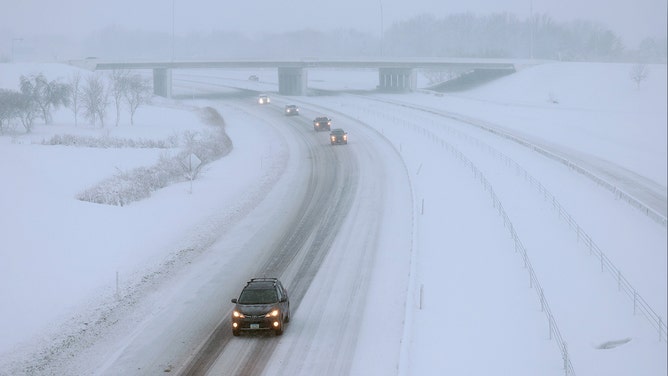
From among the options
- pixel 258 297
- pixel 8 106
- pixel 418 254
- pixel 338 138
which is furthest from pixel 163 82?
pixel 258 297

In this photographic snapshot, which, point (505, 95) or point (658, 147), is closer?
point (658, 147)

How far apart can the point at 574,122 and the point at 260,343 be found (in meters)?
65.5

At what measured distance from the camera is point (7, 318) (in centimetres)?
2489

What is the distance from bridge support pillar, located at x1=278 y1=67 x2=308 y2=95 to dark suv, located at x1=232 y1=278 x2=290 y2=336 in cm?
11376

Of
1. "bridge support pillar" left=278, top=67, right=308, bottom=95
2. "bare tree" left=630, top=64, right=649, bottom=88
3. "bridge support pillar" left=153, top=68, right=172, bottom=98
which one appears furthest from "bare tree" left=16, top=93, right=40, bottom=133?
"bare tree" left=630, top=64, right=649, bottom=88

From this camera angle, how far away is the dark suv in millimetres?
22531

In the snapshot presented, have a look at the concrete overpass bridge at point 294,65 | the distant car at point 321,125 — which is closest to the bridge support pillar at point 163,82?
the concrete overpass bridge at point 294,65

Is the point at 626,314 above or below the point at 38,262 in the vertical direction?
below

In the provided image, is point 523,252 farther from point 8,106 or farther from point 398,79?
point 398,79

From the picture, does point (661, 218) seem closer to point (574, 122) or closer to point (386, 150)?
point (386, 150)

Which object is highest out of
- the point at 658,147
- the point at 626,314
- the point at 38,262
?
the point at 658,147

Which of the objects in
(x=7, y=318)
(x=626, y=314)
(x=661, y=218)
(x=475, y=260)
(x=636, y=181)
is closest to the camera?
(x=7, y=318)

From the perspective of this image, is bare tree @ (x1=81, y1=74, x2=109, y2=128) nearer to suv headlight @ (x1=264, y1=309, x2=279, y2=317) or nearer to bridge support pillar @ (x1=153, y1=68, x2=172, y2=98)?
bridge support pillar @ (x1=153, y1=68, x2=172, y2=98)

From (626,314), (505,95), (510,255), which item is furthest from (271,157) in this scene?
(505,95)
